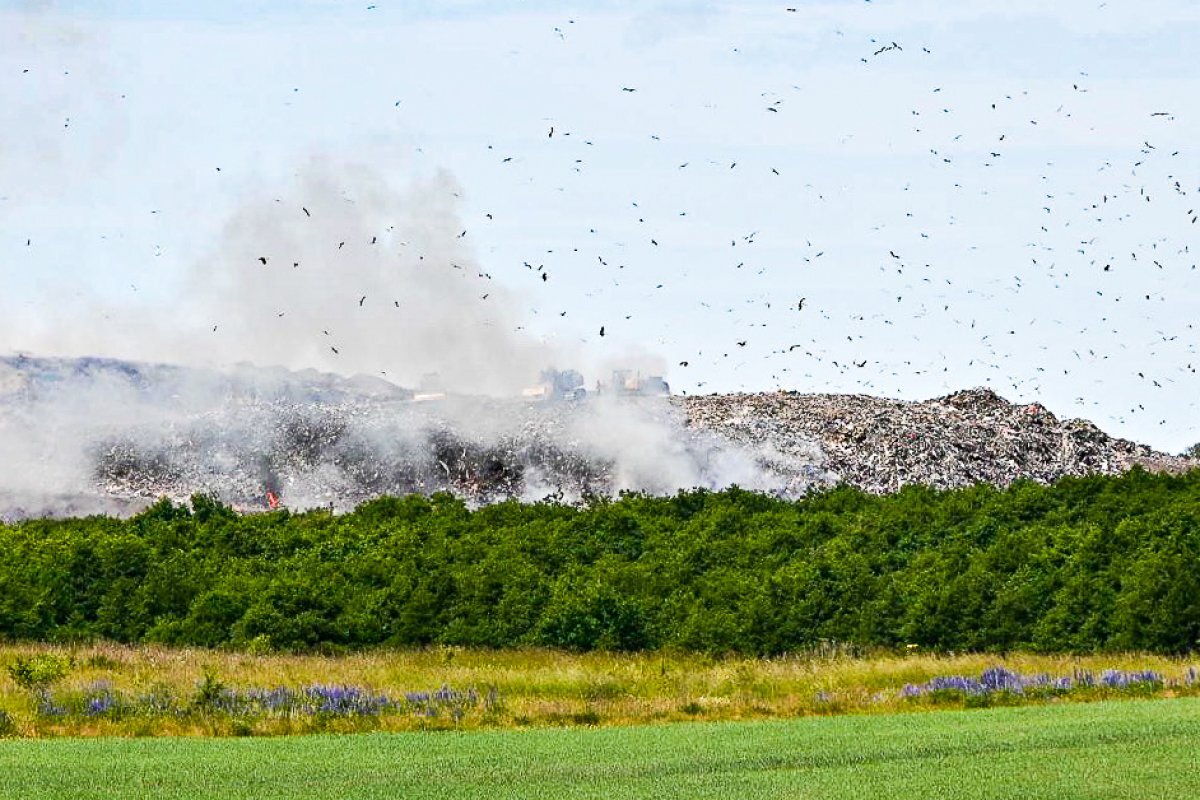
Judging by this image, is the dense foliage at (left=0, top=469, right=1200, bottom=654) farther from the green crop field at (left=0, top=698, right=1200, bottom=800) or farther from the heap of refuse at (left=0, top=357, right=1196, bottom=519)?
the heap of refuse at (left=0, top=357, right=1196, bottom=519)

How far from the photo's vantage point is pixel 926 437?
62438mm

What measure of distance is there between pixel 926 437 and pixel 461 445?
50.4 ft

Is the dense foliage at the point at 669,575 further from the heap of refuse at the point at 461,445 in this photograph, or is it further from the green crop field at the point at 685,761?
the heap of refuse at the point at 461,445

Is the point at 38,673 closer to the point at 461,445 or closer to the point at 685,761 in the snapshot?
the point at 685,761

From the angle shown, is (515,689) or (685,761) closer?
(685,761)

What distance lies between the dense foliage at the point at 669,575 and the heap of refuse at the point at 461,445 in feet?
37.4

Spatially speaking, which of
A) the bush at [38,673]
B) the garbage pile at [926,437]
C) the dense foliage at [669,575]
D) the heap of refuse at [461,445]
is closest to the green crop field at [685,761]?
the bush at [38,673]

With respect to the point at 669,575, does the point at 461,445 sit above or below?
above

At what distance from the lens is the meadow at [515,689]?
1069 inches

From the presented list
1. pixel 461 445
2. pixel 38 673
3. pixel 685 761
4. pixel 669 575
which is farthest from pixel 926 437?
pixel 685 761

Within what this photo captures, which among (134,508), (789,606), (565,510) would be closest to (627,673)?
(789,606)

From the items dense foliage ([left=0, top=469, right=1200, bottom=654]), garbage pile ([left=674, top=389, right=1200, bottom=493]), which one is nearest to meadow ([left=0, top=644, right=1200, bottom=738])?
dense foliage ([left=0, top=469, right=1200, bottom=654])

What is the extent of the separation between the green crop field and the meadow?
1968 millimetres

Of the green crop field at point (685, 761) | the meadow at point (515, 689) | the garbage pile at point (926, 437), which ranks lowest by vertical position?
the meadow at point (515, 689)
